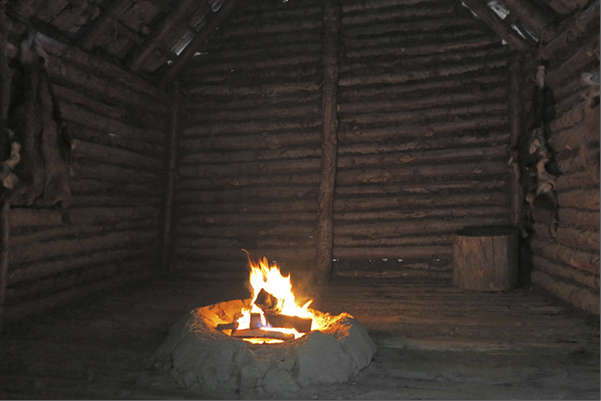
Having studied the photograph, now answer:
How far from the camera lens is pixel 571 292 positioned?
5.16 m

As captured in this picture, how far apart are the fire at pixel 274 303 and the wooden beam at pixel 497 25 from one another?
484 cm

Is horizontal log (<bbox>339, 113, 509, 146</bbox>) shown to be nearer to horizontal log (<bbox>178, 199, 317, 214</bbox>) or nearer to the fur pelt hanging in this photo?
horizontal log (<bbox>178, 199, 317, 214</bbox>)

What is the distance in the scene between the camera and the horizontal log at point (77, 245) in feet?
16.4

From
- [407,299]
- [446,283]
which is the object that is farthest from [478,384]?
[446,283]

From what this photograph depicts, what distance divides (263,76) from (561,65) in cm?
438

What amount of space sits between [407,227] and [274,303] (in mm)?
3532

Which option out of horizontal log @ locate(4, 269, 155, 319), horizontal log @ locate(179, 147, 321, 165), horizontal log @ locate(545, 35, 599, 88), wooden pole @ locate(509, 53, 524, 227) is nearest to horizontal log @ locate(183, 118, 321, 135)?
horizontal log @ locate(179, 147, 321, 165)

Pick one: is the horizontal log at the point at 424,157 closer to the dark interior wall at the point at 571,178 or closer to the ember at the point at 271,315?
the dark interior wall at the point at 571,178

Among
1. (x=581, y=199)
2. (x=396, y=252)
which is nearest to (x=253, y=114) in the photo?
(x=396, y=252)

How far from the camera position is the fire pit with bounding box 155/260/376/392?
10.5 ft

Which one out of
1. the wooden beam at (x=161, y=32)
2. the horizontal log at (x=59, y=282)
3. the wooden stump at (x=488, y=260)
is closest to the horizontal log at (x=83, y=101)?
the wooden beam at (x=161, y=32)

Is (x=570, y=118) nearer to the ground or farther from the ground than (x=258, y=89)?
nearer to the ground

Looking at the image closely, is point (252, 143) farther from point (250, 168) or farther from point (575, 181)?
point (575, 181)

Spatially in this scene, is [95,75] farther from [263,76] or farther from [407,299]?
[407,299]
